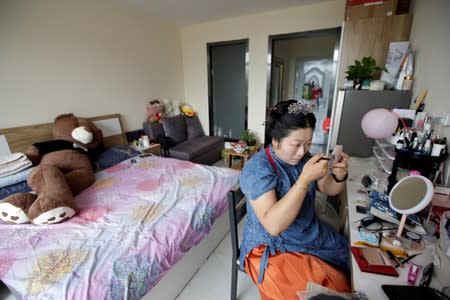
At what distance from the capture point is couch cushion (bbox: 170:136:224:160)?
10.5 feet

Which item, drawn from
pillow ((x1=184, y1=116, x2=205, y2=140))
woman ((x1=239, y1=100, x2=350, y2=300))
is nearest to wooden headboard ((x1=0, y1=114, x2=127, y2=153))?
pillow ((x1=184, y1=116, x2=205, y2=140))

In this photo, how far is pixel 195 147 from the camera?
11.1ft

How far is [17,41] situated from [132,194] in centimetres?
192

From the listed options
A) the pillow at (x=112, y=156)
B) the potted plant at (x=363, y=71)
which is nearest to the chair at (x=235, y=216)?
the potted plant at (x=363, y=71)

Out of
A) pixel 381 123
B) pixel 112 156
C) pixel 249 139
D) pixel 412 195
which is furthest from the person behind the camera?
pixel 249 139

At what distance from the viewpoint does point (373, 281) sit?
0.68 metres

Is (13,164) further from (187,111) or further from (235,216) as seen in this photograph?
(187,111)

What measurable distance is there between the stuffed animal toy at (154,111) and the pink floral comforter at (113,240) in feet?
5.83

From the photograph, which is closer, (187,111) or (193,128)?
(193,128)

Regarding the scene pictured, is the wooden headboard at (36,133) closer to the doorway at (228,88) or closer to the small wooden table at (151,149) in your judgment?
the small wooden table at (151,149)

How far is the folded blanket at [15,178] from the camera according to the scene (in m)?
1.68

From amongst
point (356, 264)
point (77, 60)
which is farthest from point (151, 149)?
point (356, 264)

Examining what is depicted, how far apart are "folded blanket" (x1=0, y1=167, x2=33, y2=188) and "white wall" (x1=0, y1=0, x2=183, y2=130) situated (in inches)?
25.8

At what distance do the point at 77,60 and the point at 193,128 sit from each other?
197cm
